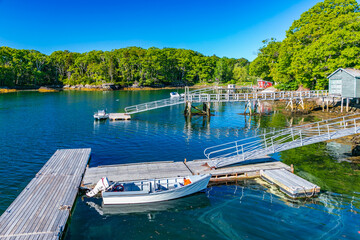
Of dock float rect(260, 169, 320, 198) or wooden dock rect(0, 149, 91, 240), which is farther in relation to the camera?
dock float rect(260, 169, 320, 198)

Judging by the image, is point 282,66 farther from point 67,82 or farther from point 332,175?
point 67,82

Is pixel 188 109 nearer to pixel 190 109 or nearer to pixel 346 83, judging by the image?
pixel 190 109

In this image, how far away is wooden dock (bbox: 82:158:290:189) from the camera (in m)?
17.7

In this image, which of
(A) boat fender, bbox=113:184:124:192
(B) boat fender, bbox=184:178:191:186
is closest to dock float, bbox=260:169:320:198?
(B) boat fender, bbox=184:178:191:186

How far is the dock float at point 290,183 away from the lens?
15.9m

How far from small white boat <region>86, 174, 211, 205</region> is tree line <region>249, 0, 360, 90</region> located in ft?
129

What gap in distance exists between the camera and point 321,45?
4684 centimetres

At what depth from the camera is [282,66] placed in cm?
6144

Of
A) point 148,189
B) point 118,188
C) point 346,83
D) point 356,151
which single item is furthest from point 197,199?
point 346,83

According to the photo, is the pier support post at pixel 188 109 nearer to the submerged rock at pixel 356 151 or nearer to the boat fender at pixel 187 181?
the submerged rock at pixel 356 151

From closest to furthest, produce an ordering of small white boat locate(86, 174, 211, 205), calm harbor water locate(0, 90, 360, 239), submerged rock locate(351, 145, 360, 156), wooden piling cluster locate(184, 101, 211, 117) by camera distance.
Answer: calm harbor water locate(0, 90, 360, 239), small white boat locate(86, 174, 211, 205), submerged rock locate(351, 145, 360, 156), wooden piling cluster locate(184, 101, 211, 117)

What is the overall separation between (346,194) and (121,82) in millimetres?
113599

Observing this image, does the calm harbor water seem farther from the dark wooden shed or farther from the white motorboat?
the dark wooden shed

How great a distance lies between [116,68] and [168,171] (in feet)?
390
